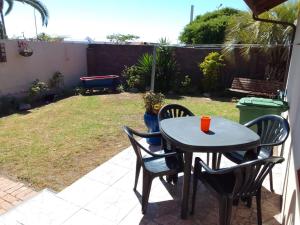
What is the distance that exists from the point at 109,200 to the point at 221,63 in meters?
7.57

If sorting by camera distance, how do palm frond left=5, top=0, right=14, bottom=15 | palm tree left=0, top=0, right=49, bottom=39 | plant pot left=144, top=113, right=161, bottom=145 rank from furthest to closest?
1. palm tree left=0, top=0, right=49, bottom=39
2. palm frond left=5, top=0, right=14, bottom=15
3. plant pot left=144, top=113, right=161, bottom=145

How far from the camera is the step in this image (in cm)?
266

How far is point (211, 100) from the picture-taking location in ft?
28.7

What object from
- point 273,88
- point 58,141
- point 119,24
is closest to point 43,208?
point 58,141

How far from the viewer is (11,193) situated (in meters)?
3.19

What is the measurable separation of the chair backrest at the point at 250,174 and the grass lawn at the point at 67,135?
222 centimetres

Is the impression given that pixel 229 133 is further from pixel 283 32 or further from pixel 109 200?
pixel 283 32

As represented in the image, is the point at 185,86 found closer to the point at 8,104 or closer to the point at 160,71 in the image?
the point at 160,71

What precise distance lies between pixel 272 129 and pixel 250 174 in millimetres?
1323

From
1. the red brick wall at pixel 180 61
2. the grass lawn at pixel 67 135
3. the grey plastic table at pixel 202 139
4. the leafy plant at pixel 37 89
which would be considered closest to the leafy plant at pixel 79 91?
the grass lawn at pixel 67 135

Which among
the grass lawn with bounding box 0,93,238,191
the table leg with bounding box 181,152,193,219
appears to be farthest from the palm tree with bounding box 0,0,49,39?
the table leg with bounding box 181,152,193,219

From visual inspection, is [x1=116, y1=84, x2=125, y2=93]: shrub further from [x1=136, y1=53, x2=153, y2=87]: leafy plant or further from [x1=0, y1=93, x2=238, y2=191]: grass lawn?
[x1=0, y1=93, x2=238, y2=191]: grass lawn

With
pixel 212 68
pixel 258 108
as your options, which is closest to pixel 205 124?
pixel 258 108

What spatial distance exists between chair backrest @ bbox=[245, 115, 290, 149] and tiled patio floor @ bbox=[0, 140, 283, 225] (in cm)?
65
